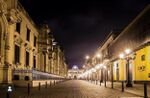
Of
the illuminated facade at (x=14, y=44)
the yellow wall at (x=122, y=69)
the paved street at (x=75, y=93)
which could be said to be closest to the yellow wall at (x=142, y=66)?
the yellow wall at (x=122, y=69)

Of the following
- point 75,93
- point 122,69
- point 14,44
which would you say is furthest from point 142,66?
point 75,93

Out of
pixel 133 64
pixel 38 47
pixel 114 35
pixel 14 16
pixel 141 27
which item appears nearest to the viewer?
pixel 14 16

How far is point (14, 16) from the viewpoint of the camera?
3291cm

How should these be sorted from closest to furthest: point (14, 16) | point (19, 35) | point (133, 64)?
point (14, 16)
point (19, 35)
point (133, 64)

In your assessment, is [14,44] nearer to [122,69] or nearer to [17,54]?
[17,54]

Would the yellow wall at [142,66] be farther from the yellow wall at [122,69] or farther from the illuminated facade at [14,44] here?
the illuminated facade at [14,44]

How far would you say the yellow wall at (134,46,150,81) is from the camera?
44.5m

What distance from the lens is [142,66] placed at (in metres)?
47.6

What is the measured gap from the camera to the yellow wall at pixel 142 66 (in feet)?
146

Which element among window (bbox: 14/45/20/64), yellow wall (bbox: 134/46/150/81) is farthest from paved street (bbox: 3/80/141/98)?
yellow wall (bbox: 134/46/150/81)

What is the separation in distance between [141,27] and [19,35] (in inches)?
703

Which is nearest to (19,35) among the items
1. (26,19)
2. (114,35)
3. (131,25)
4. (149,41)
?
(26,19)

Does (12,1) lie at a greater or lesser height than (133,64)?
greater

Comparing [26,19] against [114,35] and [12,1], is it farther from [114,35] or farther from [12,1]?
[114,35]
